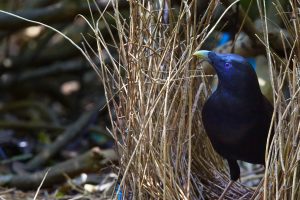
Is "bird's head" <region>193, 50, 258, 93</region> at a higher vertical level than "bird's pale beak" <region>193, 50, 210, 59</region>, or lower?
lower

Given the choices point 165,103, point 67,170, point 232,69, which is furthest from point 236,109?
point 67,170

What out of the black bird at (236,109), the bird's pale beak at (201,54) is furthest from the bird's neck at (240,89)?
the bird's pale beak at (201,54)

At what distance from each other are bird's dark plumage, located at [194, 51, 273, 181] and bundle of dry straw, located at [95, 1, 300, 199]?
75 millimetres

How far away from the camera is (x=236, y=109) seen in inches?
105

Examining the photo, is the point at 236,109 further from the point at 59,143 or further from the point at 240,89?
the point at 59,143

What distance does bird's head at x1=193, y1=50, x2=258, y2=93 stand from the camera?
2652mm

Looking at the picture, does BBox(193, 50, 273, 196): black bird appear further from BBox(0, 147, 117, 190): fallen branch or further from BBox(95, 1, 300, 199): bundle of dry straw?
BBox(0, 147, 117, 190): fallen branch

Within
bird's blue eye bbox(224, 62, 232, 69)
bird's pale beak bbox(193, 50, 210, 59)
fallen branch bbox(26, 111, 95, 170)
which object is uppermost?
bird's pale beak bbox(193, 50, 210, 59)

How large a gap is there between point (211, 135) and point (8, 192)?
1.54 m

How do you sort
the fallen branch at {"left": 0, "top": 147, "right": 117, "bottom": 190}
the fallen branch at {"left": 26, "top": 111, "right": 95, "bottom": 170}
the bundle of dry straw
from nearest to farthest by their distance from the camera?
the bundle of dry straw < the fallen branch at {"left": 0, "top": 147, "right": 117, "bottom": 190} < the fallen branch at {"left": 26, "top": 111, "right": 95, "bottom": 170}

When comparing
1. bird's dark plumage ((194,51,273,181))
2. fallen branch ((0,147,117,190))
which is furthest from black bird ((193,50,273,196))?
fallen branch ((0,147,117,190))

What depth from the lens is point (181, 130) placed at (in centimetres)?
276

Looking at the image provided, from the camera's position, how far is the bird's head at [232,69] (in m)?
2.65

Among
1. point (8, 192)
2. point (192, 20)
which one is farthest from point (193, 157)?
point (8, 192)
